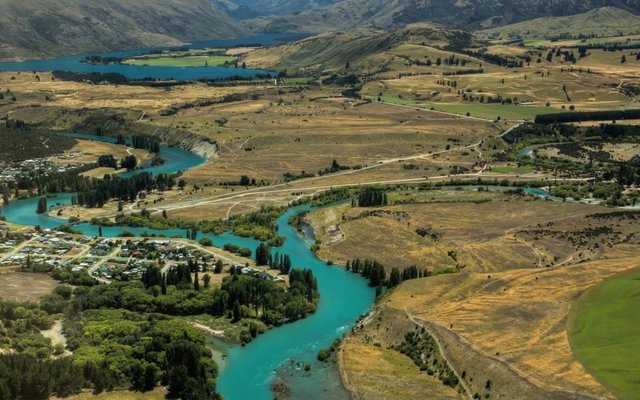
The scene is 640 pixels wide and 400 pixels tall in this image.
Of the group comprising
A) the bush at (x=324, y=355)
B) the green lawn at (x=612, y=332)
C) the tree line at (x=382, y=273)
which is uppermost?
the green lawn at (x=612, y=332)

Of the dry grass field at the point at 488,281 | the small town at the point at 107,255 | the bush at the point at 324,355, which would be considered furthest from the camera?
the small town at the point at 107,255

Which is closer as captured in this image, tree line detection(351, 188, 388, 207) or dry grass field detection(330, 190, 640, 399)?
dry grass field detection(330, 190, 640, 399)

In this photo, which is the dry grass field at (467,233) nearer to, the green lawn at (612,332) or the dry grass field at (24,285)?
the green lawn at (612,332)

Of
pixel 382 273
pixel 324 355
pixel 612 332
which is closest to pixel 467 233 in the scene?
pixel 382 273

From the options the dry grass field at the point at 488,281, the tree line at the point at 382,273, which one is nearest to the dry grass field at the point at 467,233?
the dry grass field at the point at 488,281

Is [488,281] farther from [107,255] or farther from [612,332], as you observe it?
[107,255]

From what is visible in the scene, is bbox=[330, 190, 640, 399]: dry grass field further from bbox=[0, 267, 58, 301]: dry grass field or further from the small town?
bbox=[0, 267, 58, 301]: dry grass field

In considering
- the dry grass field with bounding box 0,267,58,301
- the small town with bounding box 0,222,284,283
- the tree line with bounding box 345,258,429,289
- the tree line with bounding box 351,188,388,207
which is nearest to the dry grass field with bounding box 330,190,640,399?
the tree line with bounding box 351,188,388,207

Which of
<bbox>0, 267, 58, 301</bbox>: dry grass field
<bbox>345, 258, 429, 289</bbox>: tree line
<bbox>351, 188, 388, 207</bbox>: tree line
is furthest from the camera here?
<bbox>351, 188, 388, 207</bbox>: tree line

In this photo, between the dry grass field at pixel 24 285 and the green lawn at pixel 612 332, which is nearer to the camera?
the green lawn at pixel 612 332
